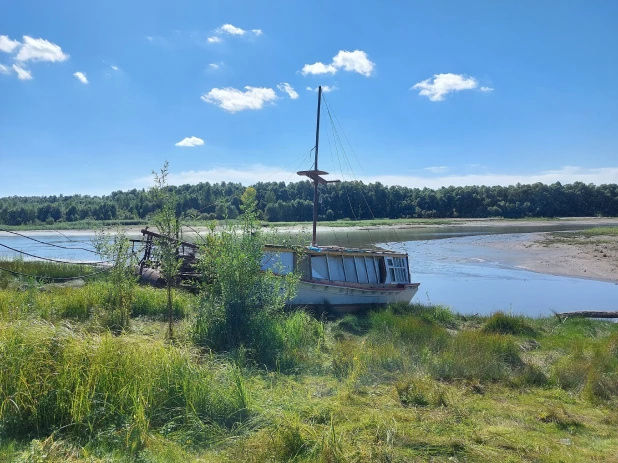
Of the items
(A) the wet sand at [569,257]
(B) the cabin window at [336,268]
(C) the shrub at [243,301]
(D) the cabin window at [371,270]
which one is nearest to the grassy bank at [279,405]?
(C) the shrub at [243,301]

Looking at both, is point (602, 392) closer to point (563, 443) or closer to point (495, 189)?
point (563, 443)

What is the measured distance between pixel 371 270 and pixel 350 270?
52.0 inches

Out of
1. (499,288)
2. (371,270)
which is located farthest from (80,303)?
(499,288)

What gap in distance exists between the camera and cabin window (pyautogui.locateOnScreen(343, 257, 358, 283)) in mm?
18109

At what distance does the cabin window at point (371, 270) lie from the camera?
19.0m

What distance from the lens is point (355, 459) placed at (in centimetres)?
470

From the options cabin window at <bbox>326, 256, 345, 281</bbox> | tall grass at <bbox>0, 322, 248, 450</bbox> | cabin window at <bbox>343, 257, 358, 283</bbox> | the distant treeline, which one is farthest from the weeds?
the distant treeline

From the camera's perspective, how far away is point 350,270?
1825 cm

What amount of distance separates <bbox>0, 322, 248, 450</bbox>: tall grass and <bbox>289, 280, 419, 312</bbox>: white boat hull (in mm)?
9718

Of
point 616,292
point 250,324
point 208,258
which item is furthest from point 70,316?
point 616,292

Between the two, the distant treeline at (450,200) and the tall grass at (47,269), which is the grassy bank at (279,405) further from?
the distant treeline at (450,200)

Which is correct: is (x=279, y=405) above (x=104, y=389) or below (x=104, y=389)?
below

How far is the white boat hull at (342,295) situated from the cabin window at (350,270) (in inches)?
30.9

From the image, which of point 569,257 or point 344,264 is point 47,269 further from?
point 569,257
